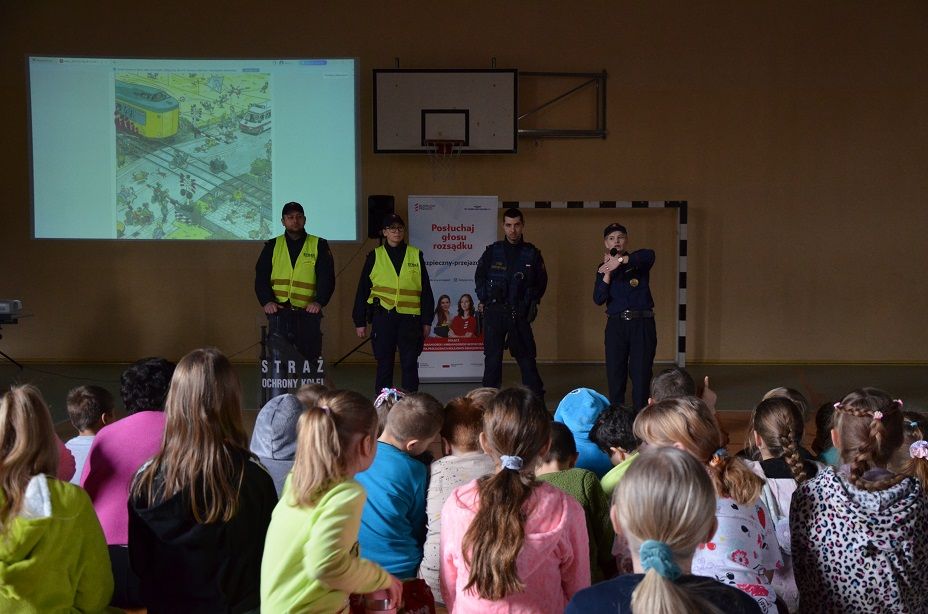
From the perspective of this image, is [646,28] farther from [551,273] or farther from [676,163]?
[551,273]

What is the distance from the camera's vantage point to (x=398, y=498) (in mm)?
2566

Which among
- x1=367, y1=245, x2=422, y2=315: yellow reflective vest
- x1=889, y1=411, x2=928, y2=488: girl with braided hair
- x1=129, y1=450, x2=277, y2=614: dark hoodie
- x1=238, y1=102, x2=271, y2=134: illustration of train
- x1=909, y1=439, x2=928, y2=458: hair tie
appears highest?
x1=238, y1=102, x2=271, y2=134: illustration of train

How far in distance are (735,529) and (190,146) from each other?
6846 millimetres

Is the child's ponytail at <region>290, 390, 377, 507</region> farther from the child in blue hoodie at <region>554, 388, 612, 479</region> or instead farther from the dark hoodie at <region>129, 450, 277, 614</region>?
the child in blue hoodie at <region>554, 388, 612, 479</region>

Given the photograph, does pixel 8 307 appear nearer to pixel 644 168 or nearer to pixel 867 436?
pixel 644 168

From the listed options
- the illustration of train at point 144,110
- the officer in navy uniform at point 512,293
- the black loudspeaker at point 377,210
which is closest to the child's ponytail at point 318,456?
the officer in navy uniform at point 512,293

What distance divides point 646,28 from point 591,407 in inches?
219

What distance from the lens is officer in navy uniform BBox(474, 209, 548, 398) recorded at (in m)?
6.12

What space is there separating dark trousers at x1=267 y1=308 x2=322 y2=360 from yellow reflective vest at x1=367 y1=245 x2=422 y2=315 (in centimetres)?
45

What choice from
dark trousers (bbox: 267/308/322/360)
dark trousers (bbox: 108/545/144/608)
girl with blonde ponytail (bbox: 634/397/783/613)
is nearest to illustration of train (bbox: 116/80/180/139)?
dark trousers (bbox: 267/308/322/360)

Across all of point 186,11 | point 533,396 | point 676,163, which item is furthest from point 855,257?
point 533,396

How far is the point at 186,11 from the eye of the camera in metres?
7.93

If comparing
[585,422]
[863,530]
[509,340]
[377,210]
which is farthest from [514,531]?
[377,210]

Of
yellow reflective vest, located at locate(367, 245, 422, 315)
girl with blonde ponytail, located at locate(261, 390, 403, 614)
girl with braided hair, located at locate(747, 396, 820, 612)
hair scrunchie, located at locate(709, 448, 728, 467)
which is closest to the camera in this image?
girl with blonde ponytail, located at locate(261, 390, 403, 614)
